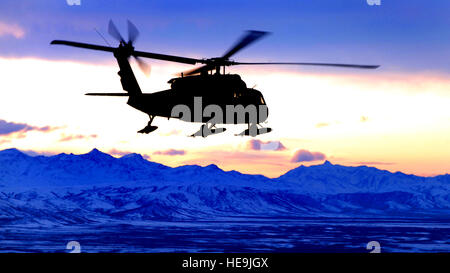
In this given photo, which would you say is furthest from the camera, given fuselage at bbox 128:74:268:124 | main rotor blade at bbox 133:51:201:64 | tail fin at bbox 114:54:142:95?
tail fin at bbox 114:54:142:95

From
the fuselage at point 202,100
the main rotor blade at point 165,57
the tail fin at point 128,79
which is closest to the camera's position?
the main rotor blade at point 165,57

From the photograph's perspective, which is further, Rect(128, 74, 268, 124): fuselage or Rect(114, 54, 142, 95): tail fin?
Rect(114, 54, 142, 95): tail fin

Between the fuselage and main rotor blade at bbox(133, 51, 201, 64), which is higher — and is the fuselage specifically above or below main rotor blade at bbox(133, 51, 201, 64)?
below

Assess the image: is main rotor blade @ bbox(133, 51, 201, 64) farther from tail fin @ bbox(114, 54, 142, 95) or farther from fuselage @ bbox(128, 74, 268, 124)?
tail fin @ bbox(114, 54, 142, 95)

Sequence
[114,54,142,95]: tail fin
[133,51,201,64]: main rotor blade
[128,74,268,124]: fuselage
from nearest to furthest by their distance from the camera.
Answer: [133,51,201,64]: main rotor blade → [128,74,268,124]: fuselage → [114,54,142,95]: tail fin

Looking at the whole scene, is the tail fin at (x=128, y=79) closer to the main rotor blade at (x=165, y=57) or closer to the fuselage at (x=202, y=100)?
the fuselage at (x=202, y=100)

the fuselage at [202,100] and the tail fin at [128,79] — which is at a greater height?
the tail fin at [128,79]

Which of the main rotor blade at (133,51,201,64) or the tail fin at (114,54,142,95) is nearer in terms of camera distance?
the main rotor blade at (133,51,201,64)

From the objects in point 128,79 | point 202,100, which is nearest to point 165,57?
point 202,100
